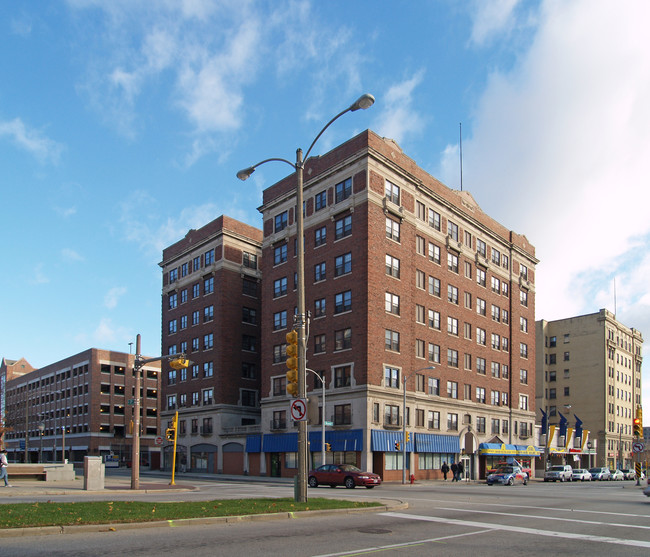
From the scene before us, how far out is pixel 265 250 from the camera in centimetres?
6359

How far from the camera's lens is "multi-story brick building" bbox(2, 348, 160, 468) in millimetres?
101062

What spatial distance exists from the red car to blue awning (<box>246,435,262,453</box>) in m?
22.9

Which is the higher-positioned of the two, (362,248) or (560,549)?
(362,248)

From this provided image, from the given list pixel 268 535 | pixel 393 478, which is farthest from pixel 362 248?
pixel 268 535

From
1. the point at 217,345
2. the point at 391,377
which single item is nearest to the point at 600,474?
the point at 391,377

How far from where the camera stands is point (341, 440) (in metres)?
50.8

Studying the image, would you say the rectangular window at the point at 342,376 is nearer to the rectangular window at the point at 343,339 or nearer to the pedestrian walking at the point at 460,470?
the rectangular window at the point at 343,339

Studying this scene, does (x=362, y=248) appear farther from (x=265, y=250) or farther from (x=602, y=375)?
(x=602, y=375)

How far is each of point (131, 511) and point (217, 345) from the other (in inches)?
2039

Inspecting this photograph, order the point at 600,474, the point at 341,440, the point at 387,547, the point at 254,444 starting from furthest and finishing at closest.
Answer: the point at 600,474
the point at 254,444
the point at 341,440
the point at 387,547

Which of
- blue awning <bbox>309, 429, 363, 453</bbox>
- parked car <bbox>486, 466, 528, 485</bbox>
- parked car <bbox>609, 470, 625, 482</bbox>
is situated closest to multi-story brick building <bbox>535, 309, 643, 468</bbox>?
parked car <bbox>609, 470, 625, 482</bbox>

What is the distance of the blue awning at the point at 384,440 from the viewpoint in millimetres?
49369

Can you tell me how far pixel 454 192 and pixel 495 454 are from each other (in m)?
27.6

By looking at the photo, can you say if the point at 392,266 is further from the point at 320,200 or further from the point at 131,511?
the point at 131,511
